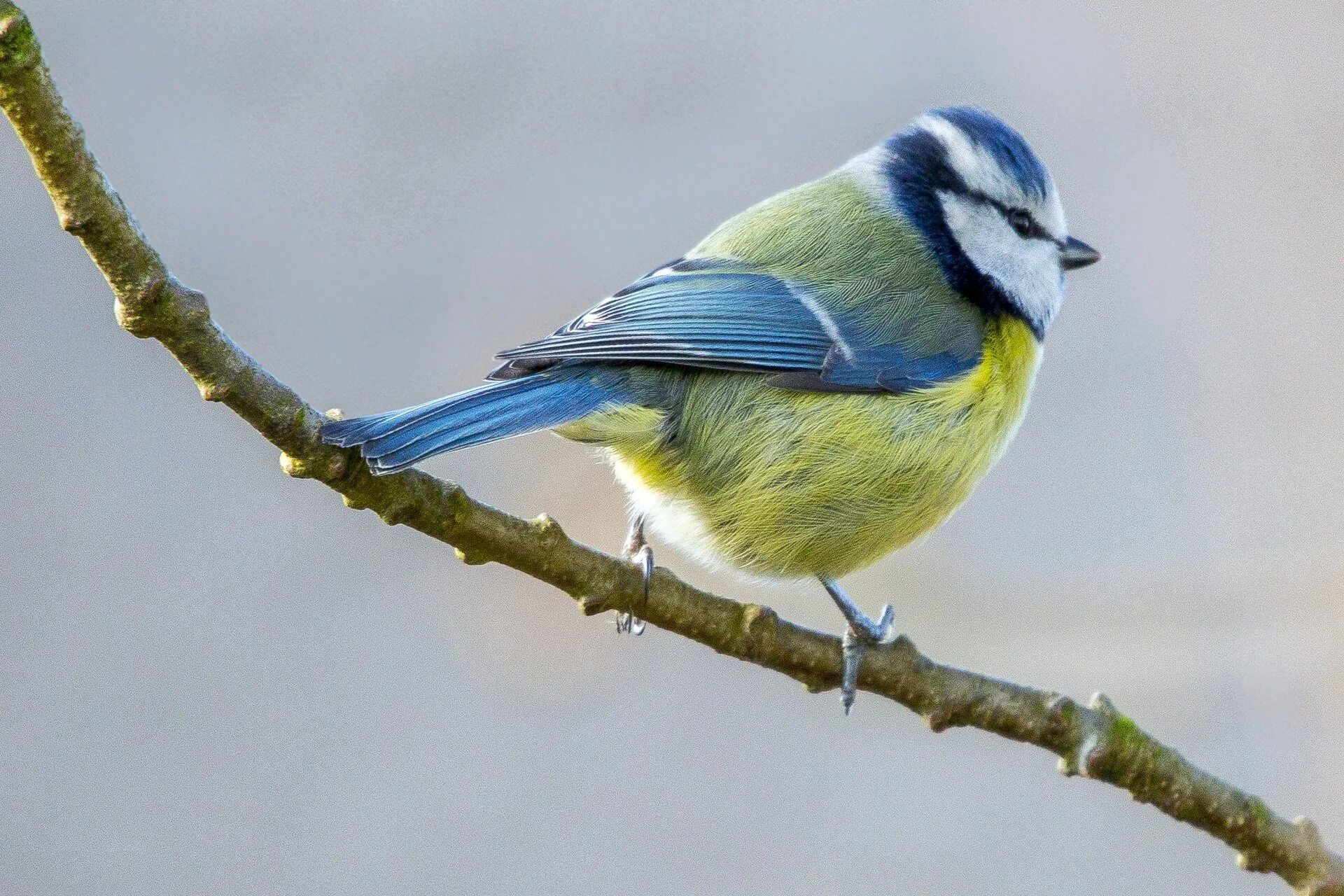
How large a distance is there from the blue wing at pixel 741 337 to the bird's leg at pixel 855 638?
373 millimetres

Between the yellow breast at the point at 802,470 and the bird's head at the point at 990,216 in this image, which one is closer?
the yellow breast at the point at 802,470

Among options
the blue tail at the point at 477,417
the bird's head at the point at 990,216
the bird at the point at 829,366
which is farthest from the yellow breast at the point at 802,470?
the bird's head at the point at 990,216

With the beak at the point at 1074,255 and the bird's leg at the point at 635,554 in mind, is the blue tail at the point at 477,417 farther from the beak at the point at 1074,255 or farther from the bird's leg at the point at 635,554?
the beak at the point at 1074,255

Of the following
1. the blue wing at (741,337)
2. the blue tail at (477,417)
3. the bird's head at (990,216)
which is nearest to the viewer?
the blue tail at (477,417)

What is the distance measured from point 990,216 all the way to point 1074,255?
18cm

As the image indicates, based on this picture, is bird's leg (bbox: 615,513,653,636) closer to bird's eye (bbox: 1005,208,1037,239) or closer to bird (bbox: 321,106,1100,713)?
bird (bbox: 321,106,1100,713)

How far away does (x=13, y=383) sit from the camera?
3180mm

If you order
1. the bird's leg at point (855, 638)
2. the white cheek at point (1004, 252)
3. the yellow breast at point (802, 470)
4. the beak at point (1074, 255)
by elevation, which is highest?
the beak at point (1074, 255)

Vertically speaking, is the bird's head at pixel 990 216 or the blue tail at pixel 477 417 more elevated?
the bird's head at pixel 990 216

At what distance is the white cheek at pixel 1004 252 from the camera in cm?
246

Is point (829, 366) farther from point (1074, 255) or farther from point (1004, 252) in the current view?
point (1074, 255)

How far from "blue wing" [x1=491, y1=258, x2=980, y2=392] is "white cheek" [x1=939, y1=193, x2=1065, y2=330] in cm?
19

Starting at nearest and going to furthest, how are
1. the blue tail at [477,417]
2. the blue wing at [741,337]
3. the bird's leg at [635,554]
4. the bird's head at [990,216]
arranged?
the blue tail at [477,417] < the bird's leg at [635,554] < the blue wing at [741,337] < the bird's head at [990,216]

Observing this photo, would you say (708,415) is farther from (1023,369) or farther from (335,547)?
(335,547)
